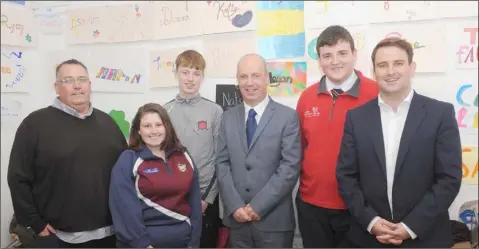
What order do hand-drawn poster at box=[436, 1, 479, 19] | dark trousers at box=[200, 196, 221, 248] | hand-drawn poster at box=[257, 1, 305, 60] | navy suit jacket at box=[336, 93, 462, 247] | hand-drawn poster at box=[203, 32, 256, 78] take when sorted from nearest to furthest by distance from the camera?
1. navy suit jacket at box=[336, 93, 462, 247]
2. hand-drawn poster at box=[436, 1, 479, 19]
3. dark trousers at box=[200, 196, 221, 248]
4. hand-drawn poster at box=[257, 1, 305, 60]
5. hand-drawn poster at box=[203, 32, 256, 78]

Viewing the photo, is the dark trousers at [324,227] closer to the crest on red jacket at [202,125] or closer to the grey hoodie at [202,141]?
the grey hoodie at [202,141]

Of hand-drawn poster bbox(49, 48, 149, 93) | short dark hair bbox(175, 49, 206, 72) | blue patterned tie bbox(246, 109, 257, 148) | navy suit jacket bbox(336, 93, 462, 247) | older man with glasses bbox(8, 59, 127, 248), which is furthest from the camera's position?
hand-drawn poster bbox(49, 48, 149, 93)

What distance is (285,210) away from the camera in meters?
2.02

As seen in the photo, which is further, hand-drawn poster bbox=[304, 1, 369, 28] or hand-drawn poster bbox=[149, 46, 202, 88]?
hand-drawn poster bbox=[149, 46, 202, 88]

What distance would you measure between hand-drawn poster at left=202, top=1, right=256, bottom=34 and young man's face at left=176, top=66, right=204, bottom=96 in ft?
1.44

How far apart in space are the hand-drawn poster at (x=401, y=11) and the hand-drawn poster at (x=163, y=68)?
133cm

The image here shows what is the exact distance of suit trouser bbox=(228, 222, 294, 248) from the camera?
1.99 m

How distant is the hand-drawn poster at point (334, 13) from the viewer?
242 centimetres

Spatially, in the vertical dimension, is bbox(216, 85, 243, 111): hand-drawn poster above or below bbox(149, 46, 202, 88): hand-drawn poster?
below

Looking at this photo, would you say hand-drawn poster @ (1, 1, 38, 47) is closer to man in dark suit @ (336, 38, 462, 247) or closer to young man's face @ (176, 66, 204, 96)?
young man's face @ (176, 66, 204, 96)

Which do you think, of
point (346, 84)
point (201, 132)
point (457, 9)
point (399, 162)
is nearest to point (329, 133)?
point (346, 84)

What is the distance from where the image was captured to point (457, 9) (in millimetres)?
2246

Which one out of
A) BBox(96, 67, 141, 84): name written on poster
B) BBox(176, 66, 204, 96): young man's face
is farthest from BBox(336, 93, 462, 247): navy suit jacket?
BBox(96, 67, 141, 84): name written on poster

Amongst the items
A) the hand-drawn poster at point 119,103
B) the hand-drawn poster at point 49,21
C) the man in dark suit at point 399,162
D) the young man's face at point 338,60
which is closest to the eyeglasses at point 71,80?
the hand-drawn poster at point 119,103
